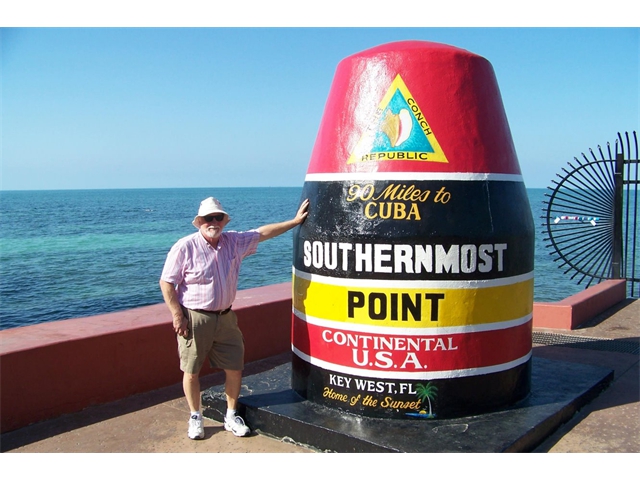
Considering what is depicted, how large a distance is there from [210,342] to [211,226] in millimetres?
936

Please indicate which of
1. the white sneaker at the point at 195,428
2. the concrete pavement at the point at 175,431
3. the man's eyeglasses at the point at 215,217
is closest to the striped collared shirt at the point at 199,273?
the man's eyeglasses at the point at 215,217

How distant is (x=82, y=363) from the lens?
17.3 feet

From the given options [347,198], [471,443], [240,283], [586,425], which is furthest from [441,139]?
[240,283]

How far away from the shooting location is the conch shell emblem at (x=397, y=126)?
187 inches

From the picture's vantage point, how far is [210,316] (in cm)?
479

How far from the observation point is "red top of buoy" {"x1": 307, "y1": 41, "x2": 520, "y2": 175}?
473cm

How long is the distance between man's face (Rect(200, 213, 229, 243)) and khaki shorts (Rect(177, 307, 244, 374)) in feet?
1.98

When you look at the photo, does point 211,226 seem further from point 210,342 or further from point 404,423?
point 404,423

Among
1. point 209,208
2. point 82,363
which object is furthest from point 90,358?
point 209,208

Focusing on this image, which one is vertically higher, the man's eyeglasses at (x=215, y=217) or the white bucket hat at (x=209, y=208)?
the white bucket hat at (x=209, y=208)

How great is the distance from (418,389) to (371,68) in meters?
2.61

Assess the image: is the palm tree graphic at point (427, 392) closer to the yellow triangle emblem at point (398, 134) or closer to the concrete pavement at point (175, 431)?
the concrete pavement at point (175, 431)

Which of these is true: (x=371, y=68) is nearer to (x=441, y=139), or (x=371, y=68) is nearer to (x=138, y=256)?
(x=441, y=139)

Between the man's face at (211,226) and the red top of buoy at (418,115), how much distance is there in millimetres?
992
